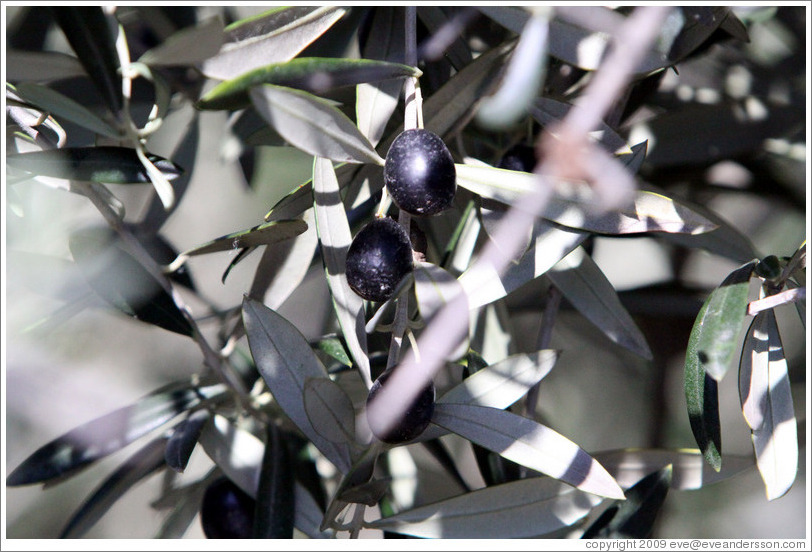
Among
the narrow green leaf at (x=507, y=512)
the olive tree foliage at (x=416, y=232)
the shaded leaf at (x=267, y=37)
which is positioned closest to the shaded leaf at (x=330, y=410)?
the olive tree foliage at (x=416, y=232)

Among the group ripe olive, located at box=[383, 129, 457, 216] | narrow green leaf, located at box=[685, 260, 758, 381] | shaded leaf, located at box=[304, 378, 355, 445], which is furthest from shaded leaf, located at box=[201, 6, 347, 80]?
narrow green leaf, located at box=[685, 260, 758, 381]

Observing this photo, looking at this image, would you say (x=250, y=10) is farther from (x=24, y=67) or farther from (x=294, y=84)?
(x=294, y=84)

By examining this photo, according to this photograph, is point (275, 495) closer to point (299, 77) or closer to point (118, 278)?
point (118, 278)

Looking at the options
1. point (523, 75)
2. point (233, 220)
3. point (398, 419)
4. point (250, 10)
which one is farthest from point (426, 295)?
point (233, 220)

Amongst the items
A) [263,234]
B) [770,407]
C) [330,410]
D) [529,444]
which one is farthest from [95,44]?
[770,407]

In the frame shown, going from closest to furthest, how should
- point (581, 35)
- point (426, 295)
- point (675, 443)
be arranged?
1. point (426, 295)
2. point (581, 35)
3. point (675, 443)

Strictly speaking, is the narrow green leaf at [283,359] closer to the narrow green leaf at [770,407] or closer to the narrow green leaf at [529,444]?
the narrow green leaf at [529,444]
